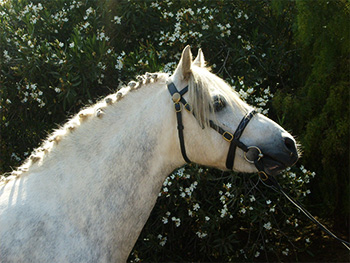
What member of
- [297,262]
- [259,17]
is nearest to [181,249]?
[297,262]

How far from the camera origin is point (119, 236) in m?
→ 1.98

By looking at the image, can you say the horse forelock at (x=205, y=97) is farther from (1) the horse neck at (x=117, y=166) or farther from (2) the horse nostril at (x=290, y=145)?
(2) the horse nostril at (x=290, y=145)

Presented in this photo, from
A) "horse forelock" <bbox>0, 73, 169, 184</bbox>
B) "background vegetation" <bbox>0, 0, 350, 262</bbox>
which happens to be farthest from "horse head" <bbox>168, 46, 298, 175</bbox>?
"background vegetation" <bbox>0, 0, 350, 262</bbox>

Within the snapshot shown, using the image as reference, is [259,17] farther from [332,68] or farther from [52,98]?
[52,98]

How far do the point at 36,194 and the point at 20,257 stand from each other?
31cm

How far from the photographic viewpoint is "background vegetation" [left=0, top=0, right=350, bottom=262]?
12.5 ft

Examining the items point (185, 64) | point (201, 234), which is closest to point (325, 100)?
point (201, 234)

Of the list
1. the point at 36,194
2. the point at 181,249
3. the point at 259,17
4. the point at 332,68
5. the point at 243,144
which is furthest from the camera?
the point at 259,17

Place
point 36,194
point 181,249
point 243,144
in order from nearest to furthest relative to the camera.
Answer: point 36,194
point 243,144
point 181,249

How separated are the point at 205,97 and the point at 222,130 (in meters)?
0.21

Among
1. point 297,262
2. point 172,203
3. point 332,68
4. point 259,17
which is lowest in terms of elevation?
point 297,262

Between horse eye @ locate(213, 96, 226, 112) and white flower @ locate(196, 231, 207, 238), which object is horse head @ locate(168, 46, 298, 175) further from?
white flower @ locate(196, 231, 207, 238)

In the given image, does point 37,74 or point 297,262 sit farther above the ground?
point 37,74

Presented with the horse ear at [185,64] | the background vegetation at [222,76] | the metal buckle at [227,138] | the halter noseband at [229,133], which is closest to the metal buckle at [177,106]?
the halter noseband at [229,133]
